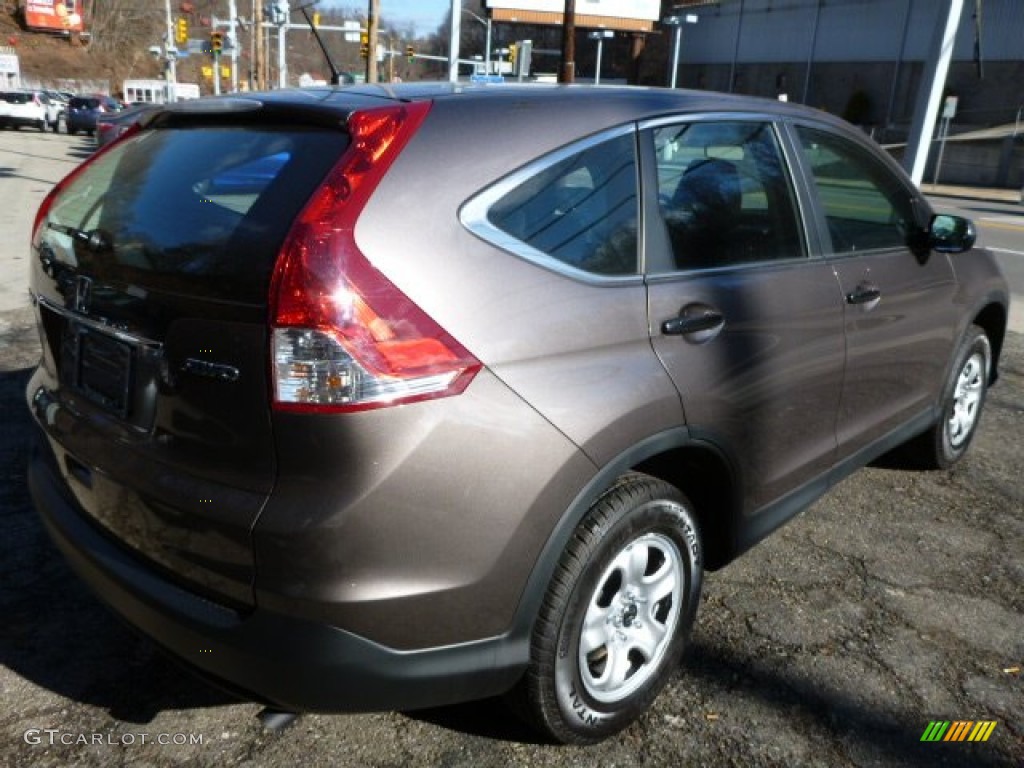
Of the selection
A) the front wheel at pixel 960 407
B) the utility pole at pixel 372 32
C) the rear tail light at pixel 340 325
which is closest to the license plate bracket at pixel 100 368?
the rear tail light at pixel 340 325

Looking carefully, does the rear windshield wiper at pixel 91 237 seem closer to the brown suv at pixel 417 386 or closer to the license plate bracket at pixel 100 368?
the brown suv at pixel 417 386

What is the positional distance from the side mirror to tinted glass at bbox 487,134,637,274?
184 centimetres

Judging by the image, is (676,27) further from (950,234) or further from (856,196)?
(856,196)

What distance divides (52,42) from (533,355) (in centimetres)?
8630

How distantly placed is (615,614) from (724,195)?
4.46 ft

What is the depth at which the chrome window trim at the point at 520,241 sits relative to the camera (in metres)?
2.00

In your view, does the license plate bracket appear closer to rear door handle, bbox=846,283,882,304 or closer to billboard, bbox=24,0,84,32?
rear door handle, bbox=846,283,882,304

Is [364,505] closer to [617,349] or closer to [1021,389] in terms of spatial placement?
[617,349]

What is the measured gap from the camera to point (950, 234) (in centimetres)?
362

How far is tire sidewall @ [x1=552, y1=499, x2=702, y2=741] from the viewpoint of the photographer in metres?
2.17

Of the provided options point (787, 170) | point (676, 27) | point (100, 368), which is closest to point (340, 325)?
point (100, 368)

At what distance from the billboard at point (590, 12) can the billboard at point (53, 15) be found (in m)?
36.4

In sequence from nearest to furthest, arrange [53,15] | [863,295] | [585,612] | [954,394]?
[585,612], [863,295], [954,394], [53,15]

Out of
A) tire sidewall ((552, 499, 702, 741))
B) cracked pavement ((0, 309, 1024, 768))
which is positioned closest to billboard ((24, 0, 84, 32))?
cracked pavement ((0, 309, 1024, 768))
